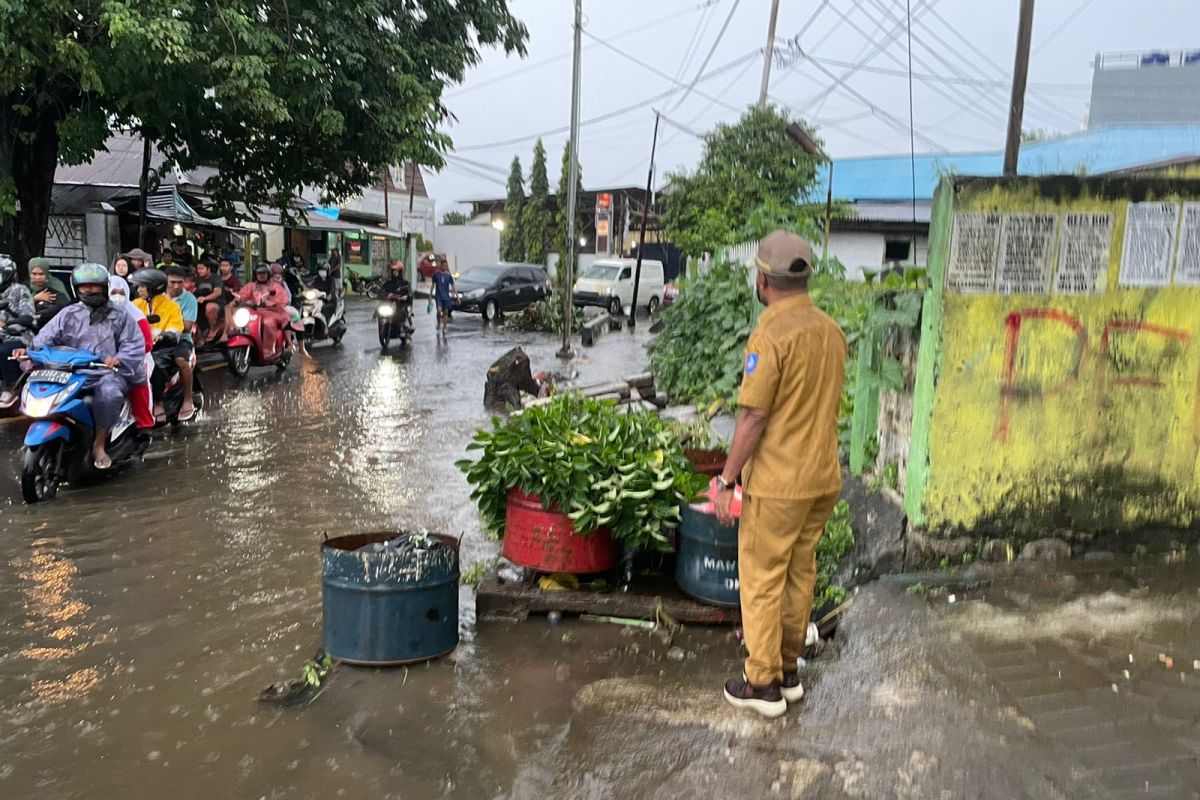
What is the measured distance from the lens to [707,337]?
9.32m

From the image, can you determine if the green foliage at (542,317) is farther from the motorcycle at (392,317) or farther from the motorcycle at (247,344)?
the motorcycle at (247,344)

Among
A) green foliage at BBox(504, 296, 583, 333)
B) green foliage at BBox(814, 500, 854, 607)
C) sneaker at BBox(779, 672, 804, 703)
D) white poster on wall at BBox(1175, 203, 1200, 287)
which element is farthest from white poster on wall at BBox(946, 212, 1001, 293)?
green foliage at BBox(504, 296, 583, 333)

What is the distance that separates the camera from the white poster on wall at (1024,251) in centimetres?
427

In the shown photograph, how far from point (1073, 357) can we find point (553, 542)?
2.73m

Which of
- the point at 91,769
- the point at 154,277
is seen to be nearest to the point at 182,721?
the point at 91,769

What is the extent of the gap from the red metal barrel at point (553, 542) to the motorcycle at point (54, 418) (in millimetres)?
3583

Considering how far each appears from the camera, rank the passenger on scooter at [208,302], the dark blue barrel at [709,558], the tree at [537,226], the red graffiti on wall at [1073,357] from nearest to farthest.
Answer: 1. the dark blue barrel at [709,558]
2. the red graffiti on wall at [1073,357]
3. the passenger on scooter at [208,302]
4. the tree at [537,226]

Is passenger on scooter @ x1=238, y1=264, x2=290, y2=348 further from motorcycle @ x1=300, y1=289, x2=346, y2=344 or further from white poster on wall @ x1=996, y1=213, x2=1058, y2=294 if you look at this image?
white poster on wall @ x1=996, y1=213, x2=1058, y2=294

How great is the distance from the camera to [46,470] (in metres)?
6.12

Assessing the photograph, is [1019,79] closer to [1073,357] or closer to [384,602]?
[1073,357]

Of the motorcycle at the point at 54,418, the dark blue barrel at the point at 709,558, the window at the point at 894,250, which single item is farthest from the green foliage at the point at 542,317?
the dark blue barrel at the point at 709,558

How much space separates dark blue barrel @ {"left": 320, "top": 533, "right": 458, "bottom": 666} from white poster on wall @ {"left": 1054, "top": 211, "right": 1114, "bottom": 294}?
3.25 meters

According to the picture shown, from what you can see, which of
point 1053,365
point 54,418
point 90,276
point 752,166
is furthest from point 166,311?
point 752,166

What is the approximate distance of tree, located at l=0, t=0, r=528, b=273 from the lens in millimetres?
9078
